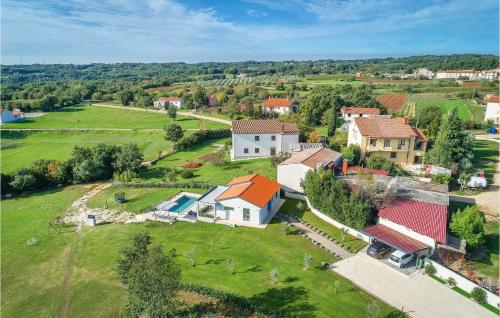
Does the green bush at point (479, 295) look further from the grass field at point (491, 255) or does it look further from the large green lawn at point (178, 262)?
the large green lawn at point (178, 262)

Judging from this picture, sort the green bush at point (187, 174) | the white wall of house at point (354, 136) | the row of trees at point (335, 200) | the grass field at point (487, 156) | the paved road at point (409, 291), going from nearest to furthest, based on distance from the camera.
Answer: the paved road at point (409, 291) < the row of trees at point (335, 200) < the grass field at point (487, 156) < the green bush at point (187, 174) < the white wall of house at point (354, 136)

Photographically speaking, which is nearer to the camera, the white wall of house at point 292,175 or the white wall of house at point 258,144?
the white wall of house at point 292,175

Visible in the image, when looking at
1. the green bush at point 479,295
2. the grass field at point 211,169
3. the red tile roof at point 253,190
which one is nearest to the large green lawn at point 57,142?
the grass field at point 211,169

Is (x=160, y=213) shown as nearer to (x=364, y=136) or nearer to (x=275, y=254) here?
(x=275, y=254)

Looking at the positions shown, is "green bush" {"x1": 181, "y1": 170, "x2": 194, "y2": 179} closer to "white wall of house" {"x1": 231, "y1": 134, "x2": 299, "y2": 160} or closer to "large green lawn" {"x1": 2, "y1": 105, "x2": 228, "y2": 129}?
"white wall of house" {"x1": 231, "y1": 134, "x2": 299, "y2": 160}

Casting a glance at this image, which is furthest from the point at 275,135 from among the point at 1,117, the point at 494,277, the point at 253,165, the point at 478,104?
the point at 1,117

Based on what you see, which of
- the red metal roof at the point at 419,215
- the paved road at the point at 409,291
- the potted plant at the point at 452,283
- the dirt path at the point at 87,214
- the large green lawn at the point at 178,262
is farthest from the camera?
the dirt path at the point at 87,214

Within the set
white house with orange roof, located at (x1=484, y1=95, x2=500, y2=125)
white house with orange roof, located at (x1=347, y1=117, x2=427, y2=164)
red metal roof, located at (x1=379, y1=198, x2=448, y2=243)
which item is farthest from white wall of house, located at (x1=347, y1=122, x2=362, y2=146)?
white house with orange roof, located at (x1=484, y1=95, x2=500, y2=125)
